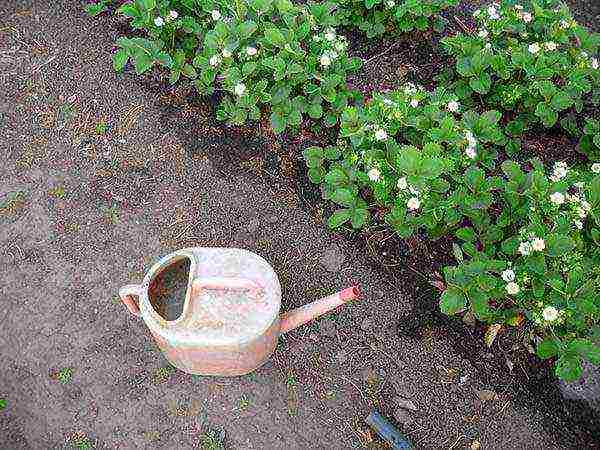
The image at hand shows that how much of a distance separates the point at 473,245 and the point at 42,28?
9.52 ft

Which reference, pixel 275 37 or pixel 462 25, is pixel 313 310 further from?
pixel 462 25

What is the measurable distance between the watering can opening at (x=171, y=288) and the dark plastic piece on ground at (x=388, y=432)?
3.27ft

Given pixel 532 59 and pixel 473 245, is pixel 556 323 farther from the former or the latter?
pixel 532 59

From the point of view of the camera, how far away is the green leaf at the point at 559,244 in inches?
88.6

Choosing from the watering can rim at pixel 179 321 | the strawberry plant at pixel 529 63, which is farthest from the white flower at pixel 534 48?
the watering can rim at pixel 179 321

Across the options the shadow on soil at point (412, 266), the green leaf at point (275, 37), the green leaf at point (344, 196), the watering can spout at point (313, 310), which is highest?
the green leaf at point (275, 37)

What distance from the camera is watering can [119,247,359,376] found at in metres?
2.14

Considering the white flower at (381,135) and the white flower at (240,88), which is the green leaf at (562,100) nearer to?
the white flower at (381,135)

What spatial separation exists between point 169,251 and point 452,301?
4.61ft

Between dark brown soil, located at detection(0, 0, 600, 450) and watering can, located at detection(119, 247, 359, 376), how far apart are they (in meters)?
0.53

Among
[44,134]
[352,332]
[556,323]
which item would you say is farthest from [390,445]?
[44,134]

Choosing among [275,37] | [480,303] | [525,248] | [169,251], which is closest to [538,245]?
[525,248]

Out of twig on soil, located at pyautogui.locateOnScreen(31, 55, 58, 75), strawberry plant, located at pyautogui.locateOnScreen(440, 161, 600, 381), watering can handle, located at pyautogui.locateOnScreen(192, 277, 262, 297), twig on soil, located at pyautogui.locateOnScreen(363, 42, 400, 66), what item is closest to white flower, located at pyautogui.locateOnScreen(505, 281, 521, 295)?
strawberry plant, located at pyautogui.locateOnScreen(440, 161, 600, 381)

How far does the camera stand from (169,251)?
3018 mm
